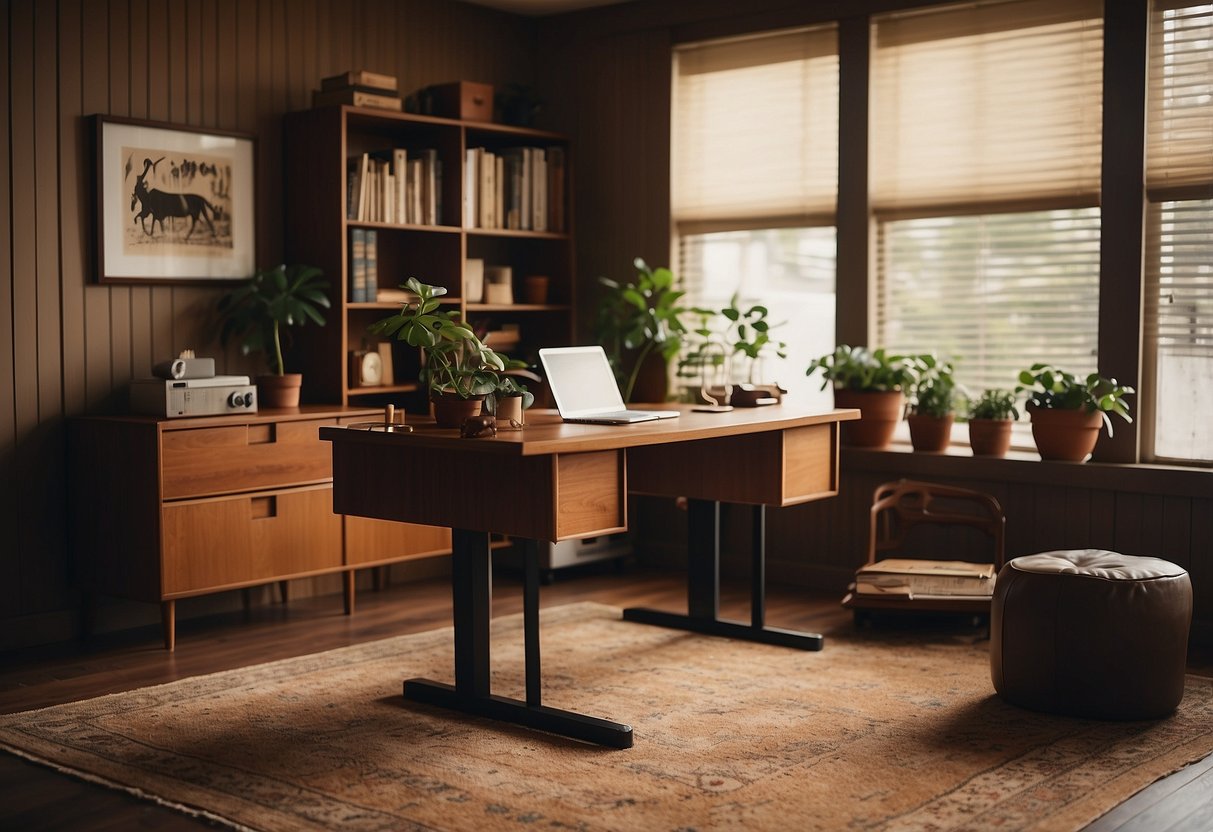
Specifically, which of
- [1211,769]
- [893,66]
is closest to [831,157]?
[893,66]

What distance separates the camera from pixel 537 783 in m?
3.23

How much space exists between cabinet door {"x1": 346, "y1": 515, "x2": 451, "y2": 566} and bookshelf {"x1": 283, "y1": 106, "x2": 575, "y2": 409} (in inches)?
21.8

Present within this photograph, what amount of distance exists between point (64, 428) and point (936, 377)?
3.43 meters

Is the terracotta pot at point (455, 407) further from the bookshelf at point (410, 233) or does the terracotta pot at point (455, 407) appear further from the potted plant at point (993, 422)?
the potted plant at point (993, 422)

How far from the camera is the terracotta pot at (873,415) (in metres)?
5.45

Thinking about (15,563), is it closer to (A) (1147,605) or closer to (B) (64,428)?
(B) (64,428)

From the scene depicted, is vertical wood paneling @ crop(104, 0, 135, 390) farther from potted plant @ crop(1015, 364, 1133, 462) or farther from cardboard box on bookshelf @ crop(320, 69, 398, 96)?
potted plant @ crop(1015, 364, 1133, 462)

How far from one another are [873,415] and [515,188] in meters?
1.98

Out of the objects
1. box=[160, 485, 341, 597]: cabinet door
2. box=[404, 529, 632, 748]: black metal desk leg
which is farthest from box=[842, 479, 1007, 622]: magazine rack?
box=[160, 485, 341, 597]: cabinet door

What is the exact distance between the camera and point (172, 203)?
Answer: 5.03 meters

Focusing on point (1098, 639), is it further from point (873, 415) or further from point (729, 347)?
point (729, 347)

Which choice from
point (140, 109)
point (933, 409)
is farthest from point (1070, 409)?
point (140, 109)

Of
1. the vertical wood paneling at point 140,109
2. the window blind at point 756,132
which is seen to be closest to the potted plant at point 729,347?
the window blind at point 756,132

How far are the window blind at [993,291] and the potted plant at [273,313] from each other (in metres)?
2.44
